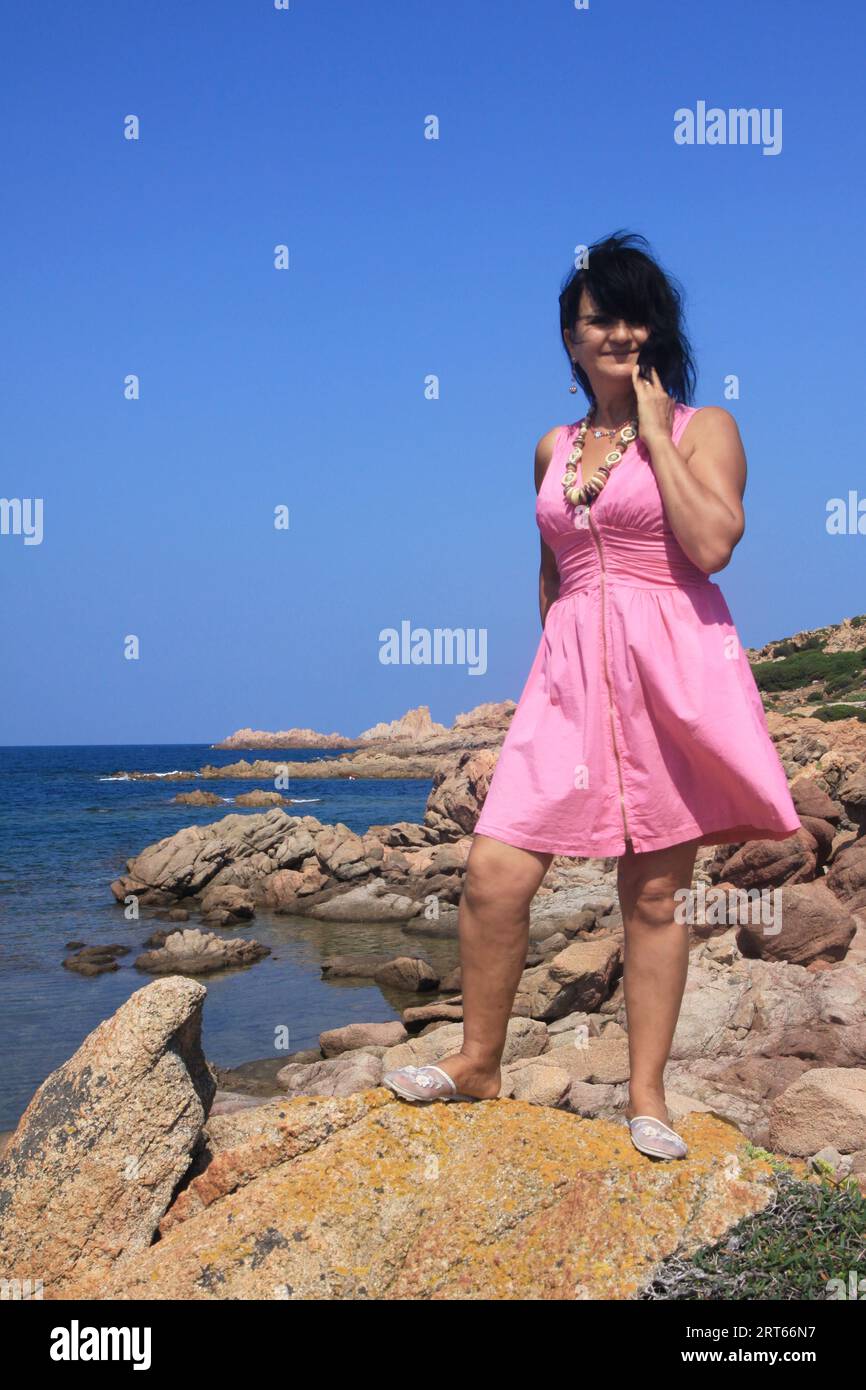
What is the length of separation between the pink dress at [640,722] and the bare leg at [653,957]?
8 centimetres

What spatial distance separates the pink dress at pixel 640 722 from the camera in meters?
3.28

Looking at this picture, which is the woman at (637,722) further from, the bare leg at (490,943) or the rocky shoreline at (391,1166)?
the rocky shoreline at (391,1166)

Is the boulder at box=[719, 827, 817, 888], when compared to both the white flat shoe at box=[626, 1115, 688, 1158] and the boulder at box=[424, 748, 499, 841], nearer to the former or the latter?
the white flat shoe at box=[626, 1115, 688, 1158]

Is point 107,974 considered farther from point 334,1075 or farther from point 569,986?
point 569,986

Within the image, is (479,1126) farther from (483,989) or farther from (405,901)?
(405,901)

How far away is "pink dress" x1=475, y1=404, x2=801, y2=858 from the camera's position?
129 inches

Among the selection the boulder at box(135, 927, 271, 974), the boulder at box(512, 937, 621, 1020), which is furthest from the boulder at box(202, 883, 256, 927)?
the boulder at box(512, 937, 621, 1020)

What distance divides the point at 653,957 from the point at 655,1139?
503 mm

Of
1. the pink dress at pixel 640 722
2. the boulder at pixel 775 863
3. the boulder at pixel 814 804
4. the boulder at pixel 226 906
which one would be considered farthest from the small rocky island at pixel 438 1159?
the boulder at pixel 226 906

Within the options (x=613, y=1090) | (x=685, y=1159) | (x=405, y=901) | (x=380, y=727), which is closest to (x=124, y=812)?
(x=405, y=901)

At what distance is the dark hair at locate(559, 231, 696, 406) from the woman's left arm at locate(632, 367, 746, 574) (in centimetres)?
11

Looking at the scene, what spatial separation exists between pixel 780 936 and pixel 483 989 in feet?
19.5

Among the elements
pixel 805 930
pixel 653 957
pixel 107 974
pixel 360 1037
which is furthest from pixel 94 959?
pixel 653 957

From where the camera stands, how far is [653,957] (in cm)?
337
